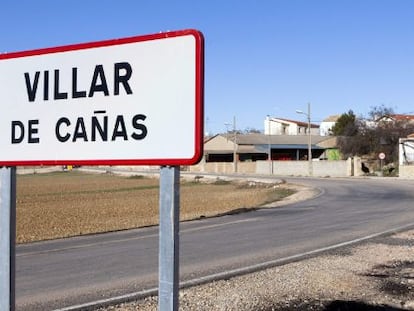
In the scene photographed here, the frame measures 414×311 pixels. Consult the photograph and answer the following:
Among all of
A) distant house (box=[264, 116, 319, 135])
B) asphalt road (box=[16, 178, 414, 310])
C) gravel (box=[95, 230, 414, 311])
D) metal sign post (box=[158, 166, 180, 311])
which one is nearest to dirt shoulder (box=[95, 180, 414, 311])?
gravel (box=[95, 230, 414, 311])

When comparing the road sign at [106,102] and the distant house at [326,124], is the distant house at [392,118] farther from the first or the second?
the road sign at [106,102]

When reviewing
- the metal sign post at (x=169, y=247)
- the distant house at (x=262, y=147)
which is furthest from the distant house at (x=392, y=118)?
the metal sign post at (x=169, y=247)

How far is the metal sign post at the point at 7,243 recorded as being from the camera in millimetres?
3115

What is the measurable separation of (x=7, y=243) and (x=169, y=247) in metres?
0.96

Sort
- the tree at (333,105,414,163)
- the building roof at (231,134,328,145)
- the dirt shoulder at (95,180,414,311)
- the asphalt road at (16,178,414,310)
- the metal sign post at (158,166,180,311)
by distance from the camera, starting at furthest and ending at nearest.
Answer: the building roof at (231,134,328,145), the tree at (333,105,414,163), the asphalt road at (16,178,414,310), the dirt shoulder at (95,180,414,311), the metal sign post at (158,166,180,311)

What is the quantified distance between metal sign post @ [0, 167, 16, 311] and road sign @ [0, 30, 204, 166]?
0.15 metres

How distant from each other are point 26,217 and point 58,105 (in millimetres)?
23376

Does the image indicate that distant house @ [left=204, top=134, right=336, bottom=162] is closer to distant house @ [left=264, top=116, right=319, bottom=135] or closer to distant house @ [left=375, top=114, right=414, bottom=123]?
distant house @ [left=375, top=114, right=414, bottom=123]

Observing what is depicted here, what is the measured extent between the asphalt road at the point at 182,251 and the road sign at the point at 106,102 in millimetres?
5098

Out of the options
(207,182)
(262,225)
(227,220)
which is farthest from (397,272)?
(207,182)

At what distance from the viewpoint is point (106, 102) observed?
9.61 ft

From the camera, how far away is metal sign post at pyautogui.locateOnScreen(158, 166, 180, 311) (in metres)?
2.61

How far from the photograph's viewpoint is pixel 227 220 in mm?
22062

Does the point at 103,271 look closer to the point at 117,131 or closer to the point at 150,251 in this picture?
the point at 150,251
